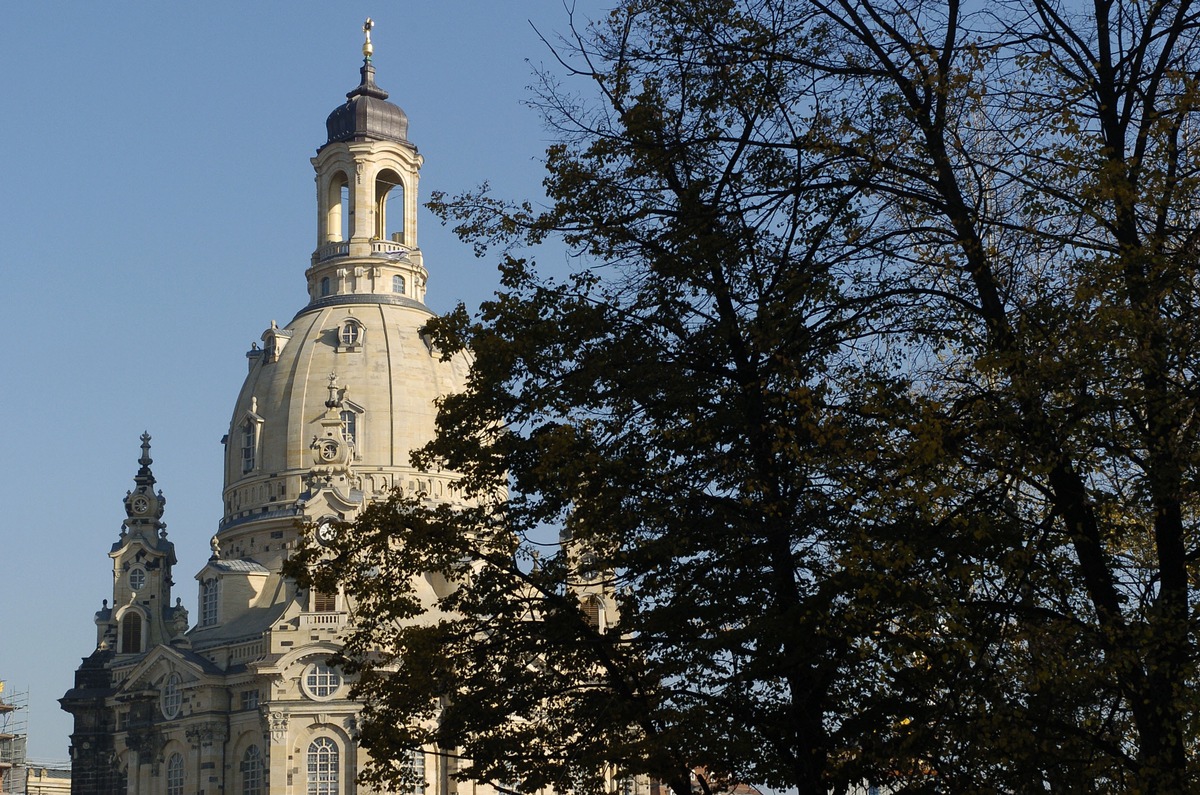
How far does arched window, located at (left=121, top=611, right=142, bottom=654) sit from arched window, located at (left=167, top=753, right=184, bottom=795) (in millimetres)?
9403

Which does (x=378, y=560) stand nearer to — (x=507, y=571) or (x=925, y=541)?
(x=507, y=571)

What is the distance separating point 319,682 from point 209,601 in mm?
11343

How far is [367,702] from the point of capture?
2502 cm

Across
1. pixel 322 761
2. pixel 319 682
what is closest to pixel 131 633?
pixel 319 682

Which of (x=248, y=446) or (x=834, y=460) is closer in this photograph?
(x=834, y=460)

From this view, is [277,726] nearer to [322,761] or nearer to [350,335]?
[322,761]

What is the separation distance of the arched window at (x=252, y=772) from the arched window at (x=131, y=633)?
14.5m

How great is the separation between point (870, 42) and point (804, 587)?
20.4 ft

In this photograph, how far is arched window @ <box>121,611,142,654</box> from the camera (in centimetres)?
9312

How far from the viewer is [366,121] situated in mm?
101000

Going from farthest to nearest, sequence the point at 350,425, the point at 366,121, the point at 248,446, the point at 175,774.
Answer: the point at 366,121 < the point at 248,446 < the point at 350,425 < the point at 175,774

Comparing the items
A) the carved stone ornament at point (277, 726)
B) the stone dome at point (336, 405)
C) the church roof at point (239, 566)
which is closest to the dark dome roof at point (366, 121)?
the stone dome at point (336, 405)

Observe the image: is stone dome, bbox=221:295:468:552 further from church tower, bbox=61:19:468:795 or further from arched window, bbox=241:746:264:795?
arched window, bbox=241:746:264:795

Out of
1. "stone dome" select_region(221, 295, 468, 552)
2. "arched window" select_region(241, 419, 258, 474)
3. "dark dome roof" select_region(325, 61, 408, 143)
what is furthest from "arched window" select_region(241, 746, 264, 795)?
"dark dome roof" select_region(325, 61, 408, 143)
